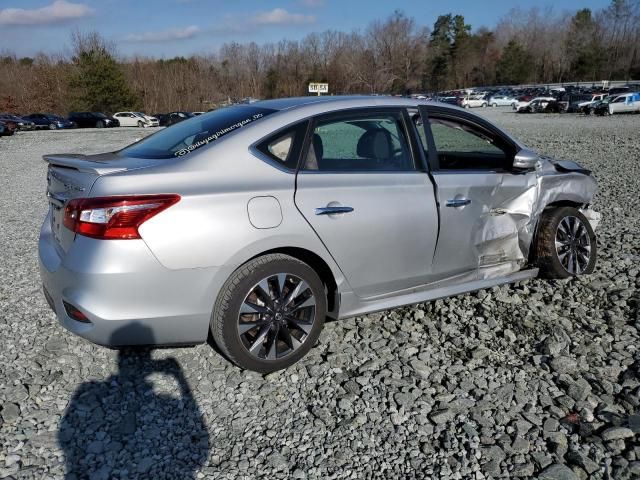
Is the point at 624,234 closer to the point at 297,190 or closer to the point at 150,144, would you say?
the point at 297,190

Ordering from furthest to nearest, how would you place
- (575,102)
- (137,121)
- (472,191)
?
(137,121) → (575,102) → (472,191)

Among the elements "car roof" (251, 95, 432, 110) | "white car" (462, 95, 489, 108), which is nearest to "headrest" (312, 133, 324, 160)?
"car roof" (251, 95, 432, 110)

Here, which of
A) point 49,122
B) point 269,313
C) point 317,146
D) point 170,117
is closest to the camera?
point 269,313

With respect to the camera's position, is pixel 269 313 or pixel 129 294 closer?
pixel 129 294

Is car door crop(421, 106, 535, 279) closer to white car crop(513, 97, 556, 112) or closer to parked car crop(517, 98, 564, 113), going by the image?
parked car crop(517, 98, 564, 113)

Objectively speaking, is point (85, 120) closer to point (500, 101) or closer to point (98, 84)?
point (98, 84)

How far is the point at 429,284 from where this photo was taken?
3979 millimetres

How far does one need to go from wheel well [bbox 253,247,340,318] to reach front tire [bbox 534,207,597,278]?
81.5 inches

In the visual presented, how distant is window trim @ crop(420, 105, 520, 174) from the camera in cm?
394

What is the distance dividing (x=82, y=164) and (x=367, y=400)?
2161mm

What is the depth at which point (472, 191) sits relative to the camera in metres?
4.05

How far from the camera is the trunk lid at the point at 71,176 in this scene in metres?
3.10

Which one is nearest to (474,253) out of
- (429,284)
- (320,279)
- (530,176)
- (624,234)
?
(429,284)

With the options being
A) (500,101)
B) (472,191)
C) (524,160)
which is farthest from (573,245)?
(500,101)
